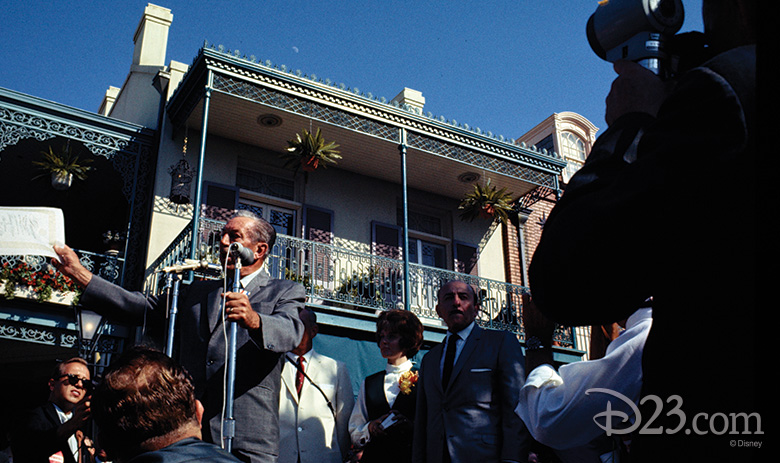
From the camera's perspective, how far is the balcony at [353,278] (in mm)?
11117

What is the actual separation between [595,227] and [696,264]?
5.1 inches

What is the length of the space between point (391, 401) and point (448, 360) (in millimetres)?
658

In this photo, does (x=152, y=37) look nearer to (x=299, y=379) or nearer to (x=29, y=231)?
(x=299, y=379)

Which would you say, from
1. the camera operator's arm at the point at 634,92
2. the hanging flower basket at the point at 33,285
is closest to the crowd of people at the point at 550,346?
the camera operator's arm at the point at 634,92

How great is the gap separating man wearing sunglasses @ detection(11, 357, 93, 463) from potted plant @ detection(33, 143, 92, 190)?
7.10m

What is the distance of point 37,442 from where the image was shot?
14.5 feet

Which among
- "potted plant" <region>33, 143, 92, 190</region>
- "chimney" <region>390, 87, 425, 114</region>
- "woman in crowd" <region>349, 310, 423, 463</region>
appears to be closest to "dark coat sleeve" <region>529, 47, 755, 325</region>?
"woman in crowd" <region>349, 310, 423, 463</region>

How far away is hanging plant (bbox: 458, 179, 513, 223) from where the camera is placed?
14.2 meters

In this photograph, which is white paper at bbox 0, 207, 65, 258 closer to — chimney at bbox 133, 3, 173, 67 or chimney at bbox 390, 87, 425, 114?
chimney at bbox 133, 3, 173, 67

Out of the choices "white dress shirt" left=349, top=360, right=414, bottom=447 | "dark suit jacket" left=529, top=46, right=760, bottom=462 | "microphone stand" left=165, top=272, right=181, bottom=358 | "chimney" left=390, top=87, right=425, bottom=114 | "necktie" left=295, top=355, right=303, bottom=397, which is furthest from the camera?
"chimney" left=390, top=87, right=425, bottom=114

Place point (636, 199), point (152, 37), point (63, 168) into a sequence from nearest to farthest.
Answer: point (636, 199) < point (63, 168) < point (152, 37)

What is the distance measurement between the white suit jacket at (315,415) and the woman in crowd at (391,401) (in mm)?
118

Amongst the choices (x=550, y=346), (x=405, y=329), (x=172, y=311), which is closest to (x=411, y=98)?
(x=405, y=329)

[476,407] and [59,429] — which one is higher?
[476,407]
